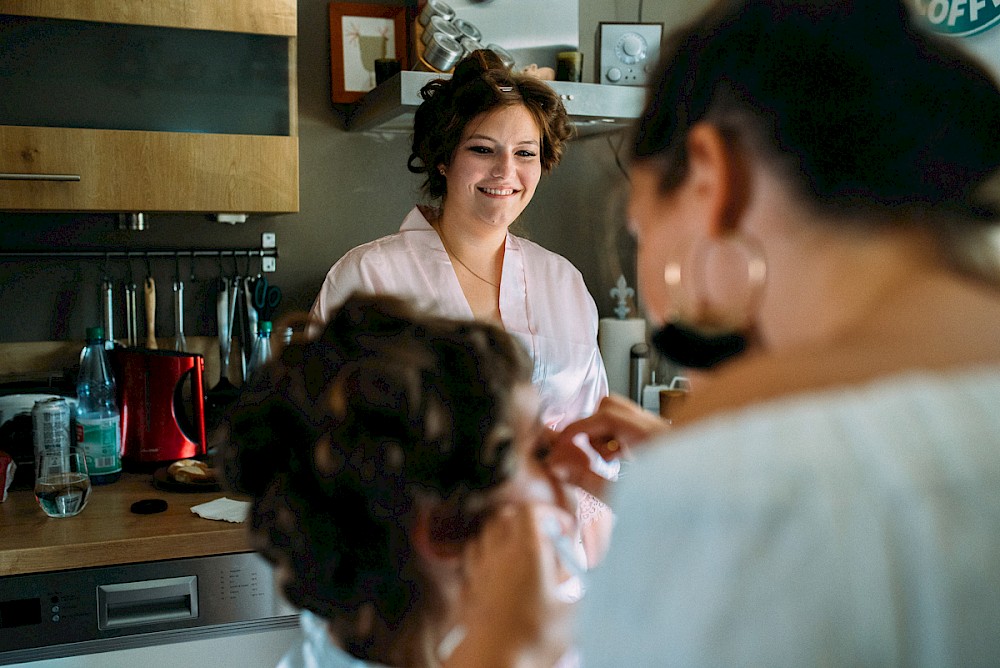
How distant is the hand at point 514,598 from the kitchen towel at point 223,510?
4.18ft

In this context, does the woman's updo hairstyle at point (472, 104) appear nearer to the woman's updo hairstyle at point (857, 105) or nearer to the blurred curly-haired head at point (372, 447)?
the blurred curly-haired head at point (372, 447)

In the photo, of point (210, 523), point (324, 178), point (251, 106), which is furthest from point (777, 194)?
point (324, 178)

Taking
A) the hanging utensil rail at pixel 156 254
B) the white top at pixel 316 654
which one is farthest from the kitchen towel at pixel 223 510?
the white top at pixel 316 654

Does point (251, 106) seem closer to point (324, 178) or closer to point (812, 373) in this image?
point (324, 178)

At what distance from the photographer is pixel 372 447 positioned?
30.1 inches

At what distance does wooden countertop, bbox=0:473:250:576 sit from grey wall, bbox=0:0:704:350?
62 centimetres

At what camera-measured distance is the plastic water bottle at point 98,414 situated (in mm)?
2160

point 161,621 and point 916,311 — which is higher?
point 916,311

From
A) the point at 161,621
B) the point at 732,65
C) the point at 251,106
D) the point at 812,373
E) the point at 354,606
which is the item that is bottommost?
the point at 161,621

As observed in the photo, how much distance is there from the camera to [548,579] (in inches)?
27.9

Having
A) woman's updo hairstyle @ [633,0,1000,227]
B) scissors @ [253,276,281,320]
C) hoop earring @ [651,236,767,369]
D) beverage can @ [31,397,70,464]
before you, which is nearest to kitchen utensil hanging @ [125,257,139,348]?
scissors @ [253,276,281,320]

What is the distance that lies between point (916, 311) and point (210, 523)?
68.0 inches

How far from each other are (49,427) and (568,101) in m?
1.37

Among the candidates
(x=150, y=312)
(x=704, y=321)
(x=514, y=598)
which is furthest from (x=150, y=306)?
(x=704, y=321)
